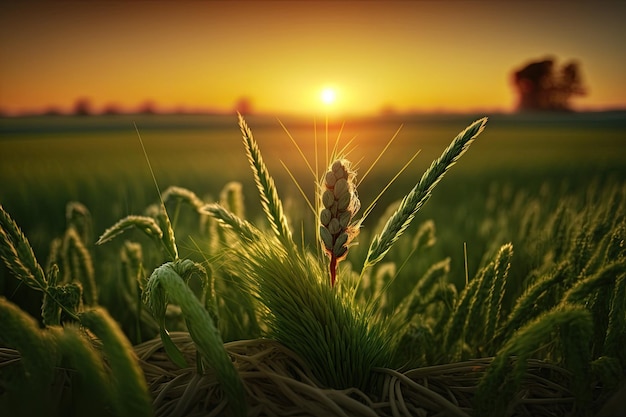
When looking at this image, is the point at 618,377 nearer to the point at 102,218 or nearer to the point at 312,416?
the point at 312,416

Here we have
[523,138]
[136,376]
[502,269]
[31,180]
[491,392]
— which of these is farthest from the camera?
[523,138]

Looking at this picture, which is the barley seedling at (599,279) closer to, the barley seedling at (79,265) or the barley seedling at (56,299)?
the barley seedling at (56,299)

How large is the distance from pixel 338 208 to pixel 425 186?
0.45 ft

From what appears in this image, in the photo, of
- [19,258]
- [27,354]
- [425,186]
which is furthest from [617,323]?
[19,258]

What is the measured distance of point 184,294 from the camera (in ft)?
2.35

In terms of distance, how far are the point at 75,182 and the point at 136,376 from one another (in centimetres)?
451

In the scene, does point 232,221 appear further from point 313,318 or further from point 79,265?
point 79,265

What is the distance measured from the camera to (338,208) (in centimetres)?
87

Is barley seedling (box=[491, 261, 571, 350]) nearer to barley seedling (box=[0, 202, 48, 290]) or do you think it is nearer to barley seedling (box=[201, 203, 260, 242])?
barley seedling (box=[201, 203, 260, 242])

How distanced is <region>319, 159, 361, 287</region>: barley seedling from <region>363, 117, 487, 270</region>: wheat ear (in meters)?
0.05

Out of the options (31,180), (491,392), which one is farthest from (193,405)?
(31,180)

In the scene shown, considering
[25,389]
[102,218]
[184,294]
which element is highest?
[184,294]

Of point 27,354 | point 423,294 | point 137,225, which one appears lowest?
point 423,294

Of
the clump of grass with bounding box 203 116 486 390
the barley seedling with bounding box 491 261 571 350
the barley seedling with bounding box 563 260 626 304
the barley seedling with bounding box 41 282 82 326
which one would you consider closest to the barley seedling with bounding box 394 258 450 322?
the barley seedling with bounding box 491 261 571 350
